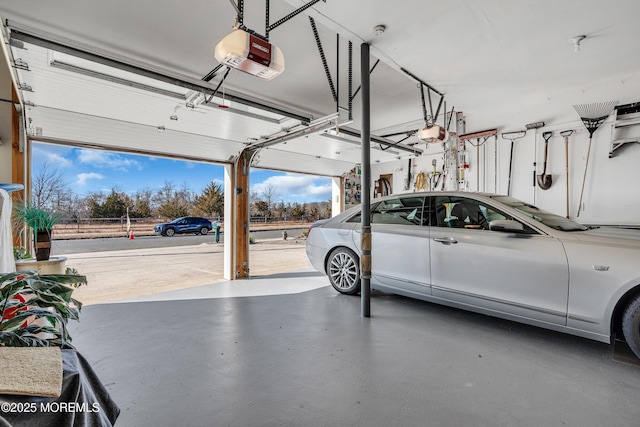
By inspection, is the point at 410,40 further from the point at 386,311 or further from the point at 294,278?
the point at 294,278

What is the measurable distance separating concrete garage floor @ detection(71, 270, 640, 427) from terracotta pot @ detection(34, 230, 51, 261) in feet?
2.64

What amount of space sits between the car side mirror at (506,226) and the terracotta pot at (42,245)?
13.0 ft

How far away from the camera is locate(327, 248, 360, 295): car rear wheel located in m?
3.87

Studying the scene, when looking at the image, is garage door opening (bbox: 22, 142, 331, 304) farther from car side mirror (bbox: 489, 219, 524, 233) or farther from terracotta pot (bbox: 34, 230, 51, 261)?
car side mirror (bbox: 489, 219, 524, 233)

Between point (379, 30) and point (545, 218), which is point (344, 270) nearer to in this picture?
point (545, 218)

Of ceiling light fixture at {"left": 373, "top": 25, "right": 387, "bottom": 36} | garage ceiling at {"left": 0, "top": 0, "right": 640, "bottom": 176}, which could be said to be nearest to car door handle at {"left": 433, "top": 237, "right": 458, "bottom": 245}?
garage ceiling at {"left": 0, "top": 0, "right": 640, "bottom": 176}

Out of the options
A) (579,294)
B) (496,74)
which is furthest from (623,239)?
(496,74)

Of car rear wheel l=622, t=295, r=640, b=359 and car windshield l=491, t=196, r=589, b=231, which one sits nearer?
car rear wheel l=622, t=295, r=640, b=359

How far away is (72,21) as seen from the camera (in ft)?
7.99

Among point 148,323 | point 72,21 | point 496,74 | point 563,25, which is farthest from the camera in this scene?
point 496,74

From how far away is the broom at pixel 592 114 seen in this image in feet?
12.8

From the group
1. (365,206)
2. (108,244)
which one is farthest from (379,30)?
(108,244)

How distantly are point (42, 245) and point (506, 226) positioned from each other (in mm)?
4083

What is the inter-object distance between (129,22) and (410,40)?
249 cm
